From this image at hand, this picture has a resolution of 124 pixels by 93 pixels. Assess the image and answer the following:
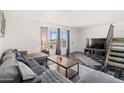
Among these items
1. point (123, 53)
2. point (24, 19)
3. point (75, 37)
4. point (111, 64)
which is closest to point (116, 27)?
point (123, 53)

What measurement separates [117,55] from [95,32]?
2.69 m

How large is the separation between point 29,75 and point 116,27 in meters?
4.98

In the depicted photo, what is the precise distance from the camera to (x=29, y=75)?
129 cm

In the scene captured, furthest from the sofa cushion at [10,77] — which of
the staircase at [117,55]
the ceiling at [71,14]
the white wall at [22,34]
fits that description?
the staircase at [117,55]

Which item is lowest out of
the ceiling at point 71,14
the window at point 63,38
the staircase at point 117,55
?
the staircase at point 117,55

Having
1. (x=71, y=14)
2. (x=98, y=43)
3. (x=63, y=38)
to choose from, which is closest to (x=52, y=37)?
(x=63, y=38)

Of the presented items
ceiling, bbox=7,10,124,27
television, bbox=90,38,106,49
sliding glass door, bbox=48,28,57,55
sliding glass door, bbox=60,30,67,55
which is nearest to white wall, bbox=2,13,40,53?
ceiling, bbox=7,10,124,27

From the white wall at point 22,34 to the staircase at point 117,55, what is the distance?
341 cm

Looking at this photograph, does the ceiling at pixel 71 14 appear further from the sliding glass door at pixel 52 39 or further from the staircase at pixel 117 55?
the sliding glass door at pixel 52 39

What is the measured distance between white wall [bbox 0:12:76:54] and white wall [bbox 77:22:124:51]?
3169mm

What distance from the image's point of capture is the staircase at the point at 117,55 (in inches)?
129

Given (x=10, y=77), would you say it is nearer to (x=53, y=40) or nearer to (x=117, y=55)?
(x=117, y=55)
